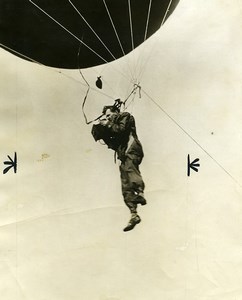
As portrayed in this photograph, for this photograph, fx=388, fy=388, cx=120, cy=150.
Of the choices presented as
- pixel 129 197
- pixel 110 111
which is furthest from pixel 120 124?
pixel 129 197

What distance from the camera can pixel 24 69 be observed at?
79 centimetres

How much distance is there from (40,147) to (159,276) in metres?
0.36

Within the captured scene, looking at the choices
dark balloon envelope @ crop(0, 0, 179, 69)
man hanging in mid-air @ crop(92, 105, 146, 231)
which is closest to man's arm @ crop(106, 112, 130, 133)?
man hanging in mid-air @ crop(92, 105, 146, 231)

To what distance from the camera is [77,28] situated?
0.77 metres

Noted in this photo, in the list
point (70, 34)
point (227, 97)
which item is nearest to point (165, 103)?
point (227, 97)

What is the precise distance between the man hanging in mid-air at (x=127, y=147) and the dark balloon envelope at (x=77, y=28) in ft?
0.39

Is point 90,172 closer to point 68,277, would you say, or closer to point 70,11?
point 68,277

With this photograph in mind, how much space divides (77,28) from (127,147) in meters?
0.26

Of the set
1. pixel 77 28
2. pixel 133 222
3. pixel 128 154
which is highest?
pixel 77 28

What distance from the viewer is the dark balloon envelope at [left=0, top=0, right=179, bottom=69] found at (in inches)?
29.9

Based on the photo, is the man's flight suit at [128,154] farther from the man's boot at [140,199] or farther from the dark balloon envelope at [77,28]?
the dark balloon envelope at [77,28]

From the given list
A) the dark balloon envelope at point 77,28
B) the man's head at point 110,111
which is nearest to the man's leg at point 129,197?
the man's head at point 110,111

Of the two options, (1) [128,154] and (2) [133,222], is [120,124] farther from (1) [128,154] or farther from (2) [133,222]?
(2) [133,222]

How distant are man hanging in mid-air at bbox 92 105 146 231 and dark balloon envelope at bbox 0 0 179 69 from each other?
119 mm
